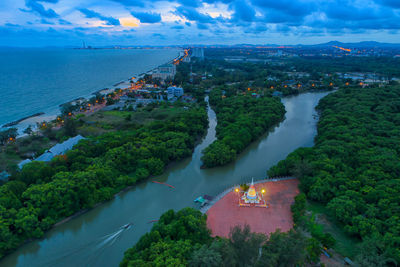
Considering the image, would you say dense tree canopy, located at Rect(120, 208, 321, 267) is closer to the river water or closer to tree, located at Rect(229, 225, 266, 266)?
tree, located at Rect(229, 225, 266, 266)

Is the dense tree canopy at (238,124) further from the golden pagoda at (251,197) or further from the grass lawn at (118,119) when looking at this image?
the grass lawn at (118,119)

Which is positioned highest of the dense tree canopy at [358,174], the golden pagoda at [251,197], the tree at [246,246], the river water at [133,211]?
the tree at [246,246]

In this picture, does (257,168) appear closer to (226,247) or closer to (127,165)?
(127,165)

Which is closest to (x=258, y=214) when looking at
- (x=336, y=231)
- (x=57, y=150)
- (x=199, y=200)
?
(x=199, y=200)

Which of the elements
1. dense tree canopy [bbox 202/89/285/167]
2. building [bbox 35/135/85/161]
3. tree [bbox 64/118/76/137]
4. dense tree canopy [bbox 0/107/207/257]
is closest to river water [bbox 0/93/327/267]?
dense tree canopy [bbox 0/107/207/257]

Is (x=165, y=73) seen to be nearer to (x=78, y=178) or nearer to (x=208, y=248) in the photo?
(x=78, y=178)

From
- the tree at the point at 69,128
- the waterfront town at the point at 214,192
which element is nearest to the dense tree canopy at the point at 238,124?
the waterfront town at the point at 214,192
